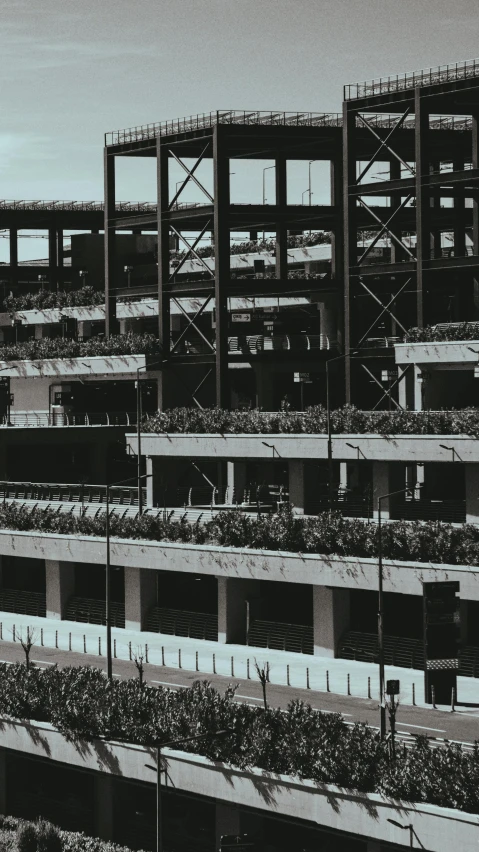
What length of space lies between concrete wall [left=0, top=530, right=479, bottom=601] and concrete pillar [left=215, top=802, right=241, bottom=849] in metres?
19.9

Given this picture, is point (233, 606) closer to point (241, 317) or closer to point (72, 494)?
point (72, 494)

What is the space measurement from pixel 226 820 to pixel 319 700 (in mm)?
12875

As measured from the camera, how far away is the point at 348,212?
295 feet

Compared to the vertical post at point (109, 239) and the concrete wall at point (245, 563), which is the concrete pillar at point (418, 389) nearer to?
the concrete wall at point (245, 563)

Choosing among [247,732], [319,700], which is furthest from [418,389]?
[247,732]

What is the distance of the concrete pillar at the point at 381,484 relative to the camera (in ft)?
264

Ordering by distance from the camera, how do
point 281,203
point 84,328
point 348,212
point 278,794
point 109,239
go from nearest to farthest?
1. point 278,794
2. point 348,212
3. point 281,203
4. point 109,239
5. point 84,328

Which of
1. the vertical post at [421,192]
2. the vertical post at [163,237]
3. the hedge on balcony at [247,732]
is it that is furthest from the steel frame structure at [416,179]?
the hedge on balcony at [247,732]

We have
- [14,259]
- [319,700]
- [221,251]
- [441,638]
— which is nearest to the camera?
[441,638]

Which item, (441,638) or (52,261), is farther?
(52,261)

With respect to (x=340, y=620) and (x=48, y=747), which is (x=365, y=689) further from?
(x=48, y=747)

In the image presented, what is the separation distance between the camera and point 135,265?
12675 cm

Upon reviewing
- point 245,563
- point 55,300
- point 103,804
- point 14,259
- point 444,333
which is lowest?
point 103,804

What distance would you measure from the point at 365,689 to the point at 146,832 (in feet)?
48.7
